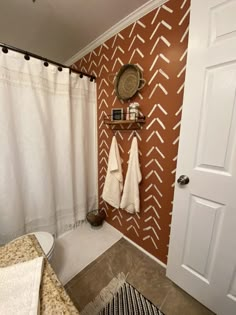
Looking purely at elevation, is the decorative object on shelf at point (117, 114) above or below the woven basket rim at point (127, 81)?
below

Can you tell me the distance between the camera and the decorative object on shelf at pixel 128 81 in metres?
1.36

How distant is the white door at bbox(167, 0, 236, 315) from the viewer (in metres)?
0.87

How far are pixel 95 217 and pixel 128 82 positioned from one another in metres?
1.62

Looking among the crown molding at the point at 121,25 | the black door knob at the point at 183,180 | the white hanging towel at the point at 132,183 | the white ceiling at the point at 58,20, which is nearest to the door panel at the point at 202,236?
the black door knob at the point at 183,180

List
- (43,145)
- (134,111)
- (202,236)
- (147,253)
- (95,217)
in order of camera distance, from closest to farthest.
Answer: (202,236) < (134,111) < (43,145) < (147,253) < (95,217)

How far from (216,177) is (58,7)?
1793 mm

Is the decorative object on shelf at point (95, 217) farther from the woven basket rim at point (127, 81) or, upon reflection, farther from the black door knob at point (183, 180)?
the woven basket rim at point (127, 81)

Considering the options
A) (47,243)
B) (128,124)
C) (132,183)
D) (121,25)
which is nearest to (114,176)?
(132,183)

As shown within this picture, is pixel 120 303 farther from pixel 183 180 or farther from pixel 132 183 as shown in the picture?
pixel 183 180

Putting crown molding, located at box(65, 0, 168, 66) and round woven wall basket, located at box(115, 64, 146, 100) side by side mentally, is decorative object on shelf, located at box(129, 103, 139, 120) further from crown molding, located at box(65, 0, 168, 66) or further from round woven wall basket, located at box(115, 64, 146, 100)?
crown molding, located at box(65, 0, 168, 66)

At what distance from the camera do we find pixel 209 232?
1.05 meters

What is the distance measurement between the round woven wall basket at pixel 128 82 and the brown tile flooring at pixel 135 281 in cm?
161

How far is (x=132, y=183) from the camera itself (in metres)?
1.54

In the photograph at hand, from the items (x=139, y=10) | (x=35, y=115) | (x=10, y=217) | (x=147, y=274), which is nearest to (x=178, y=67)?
(x=139, y=10)
